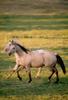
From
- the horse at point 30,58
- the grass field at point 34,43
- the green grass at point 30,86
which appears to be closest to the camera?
the green grass at point 30,86

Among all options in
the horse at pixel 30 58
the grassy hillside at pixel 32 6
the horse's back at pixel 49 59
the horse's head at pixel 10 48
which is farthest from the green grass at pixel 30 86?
the grassy hillside at pixel 32 6

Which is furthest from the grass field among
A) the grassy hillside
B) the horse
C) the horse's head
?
the horse's head

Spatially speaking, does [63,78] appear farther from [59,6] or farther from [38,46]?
[59,6]

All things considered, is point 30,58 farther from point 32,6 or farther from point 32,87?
point 32,6

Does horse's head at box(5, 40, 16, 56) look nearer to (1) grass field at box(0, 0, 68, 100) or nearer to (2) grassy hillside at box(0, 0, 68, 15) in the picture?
(1) grass field at box(0, 0, 68, 100)

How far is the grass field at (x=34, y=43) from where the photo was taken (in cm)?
1257

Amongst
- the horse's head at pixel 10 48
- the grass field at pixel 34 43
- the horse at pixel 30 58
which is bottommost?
the grass field at pixel 34 43

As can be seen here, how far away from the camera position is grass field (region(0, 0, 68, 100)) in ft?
41.2

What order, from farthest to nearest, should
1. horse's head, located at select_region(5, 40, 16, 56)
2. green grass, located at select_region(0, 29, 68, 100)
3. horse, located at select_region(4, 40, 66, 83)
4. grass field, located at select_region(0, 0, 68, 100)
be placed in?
horse, located at select_region(4, 40, 66, 83)
horse's head, located at select_region(5, 40, 16, 56)
grass field, located at select_region(0, 0, 68, 100)
green grass, located at select_region(0, 29, 68, 100)

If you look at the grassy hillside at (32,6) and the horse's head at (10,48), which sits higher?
the horse's head at (10,48)

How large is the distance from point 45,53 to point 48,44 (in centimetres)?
986

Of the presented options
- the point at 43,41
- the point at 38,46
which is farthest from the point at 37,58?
the point at 43,41

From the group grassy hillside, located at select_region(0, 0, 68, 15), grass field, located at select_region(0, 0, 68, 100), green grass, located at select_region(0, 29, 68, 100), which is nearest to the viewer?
green grass, located at select_region(0, 29, 68, 100)

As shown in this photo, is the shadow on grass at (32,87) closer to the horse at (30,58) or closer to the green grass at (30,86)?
the green grass at (30,86)
